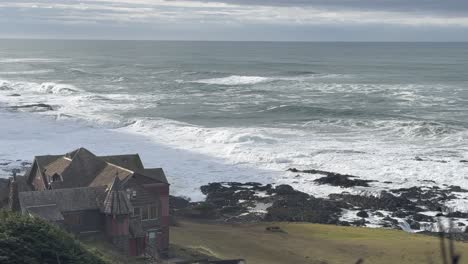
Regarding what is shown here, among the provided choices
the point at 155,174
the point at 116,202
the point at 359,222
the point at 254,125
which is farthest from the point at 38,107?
the point at 116,202

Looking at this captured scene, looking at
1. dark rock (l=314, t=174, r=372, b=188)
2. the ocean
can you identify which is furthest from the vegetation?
dark rock (l=314, t=174, r=372, b=188)

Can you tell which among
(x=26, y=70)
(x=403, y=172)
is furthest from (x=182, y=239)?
(x=26, y=70)

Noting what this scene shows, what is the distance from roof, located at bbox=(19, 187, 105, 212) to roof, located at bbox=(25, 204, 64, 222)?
0.16 m

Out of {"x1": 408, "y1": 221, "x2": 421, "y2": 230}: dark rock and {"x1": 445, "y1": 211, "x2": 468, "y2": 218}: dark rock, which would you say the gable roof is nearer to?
{"x1": 408, "y1": 221, "x2": 421, "y2": 230}: dark rock

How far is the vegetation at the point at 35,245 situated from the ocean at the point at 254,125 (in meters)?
20.2

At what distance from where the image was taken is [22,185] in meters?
29.4

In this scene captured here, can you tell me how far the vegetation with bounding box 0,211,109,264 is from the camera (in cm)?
1719

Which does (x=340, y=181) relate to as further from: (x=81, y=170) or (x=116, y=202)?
(x=116, y=202)

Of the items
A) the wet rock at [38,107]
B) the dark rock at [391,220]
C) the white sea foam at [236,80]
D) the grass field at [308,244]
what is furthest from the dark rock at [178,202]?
the white sea foam at [236,80]

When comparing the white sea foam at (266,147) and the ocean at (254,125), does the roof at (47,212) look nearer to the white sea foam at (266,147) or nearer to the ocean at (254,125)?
the ocean at (254,125)

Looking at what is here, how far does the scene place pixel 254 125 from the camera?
63.2 meters

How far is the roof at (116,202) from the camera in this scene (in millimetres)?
24531

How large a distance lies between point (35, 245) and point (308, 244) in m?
14.5

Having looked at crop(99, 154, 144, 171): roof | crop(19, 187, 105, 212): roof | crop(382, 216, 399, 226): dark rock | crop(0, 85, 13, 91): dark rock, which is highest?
crop(99, 154, 144, 171): roof
